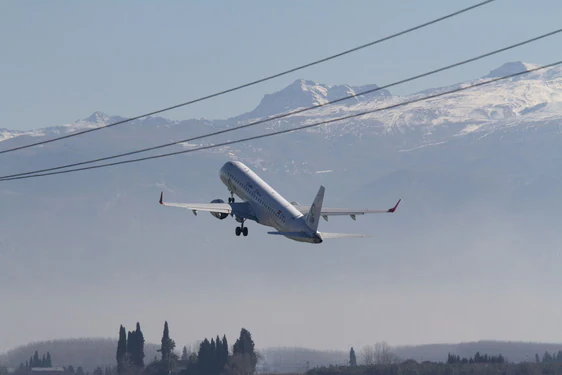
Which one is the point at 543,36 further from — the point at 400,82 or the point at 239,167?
the point at 239,167

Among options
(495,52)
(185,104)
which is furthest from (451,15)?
(185,104)

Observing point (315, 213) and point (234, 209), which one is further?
→ point (234, 209)

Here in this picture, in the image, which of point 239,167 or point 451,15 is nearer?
point 451,15

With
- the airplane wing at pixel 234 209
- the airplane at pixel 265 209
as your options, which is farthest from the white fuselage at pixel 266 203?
the airplane wing at pixel 234 209

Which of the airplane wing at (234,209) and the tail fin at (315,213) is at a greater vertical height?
the airplane wing at (234,209)

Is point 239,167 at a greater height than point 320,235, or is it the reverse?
point 239,167

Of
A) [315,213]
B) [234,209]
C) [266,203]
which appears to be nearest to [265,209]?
[266,203]

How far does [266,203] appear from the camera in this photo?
174 meters

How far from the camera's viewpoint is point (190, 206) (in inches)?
6594

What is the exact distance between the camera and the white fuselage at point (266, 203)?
535 feet

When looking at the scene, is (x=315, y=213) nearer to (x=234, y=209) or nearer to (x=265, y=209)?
(x=265, y=209)

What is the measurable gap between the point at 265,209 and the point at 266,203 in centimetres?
88

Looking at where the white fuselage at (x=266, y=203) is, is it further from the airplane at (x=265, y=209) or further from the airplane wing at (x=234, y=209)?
the airplane wing at (x=234, y=209)

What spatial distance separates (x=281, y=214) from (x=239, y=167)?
68.2ft
